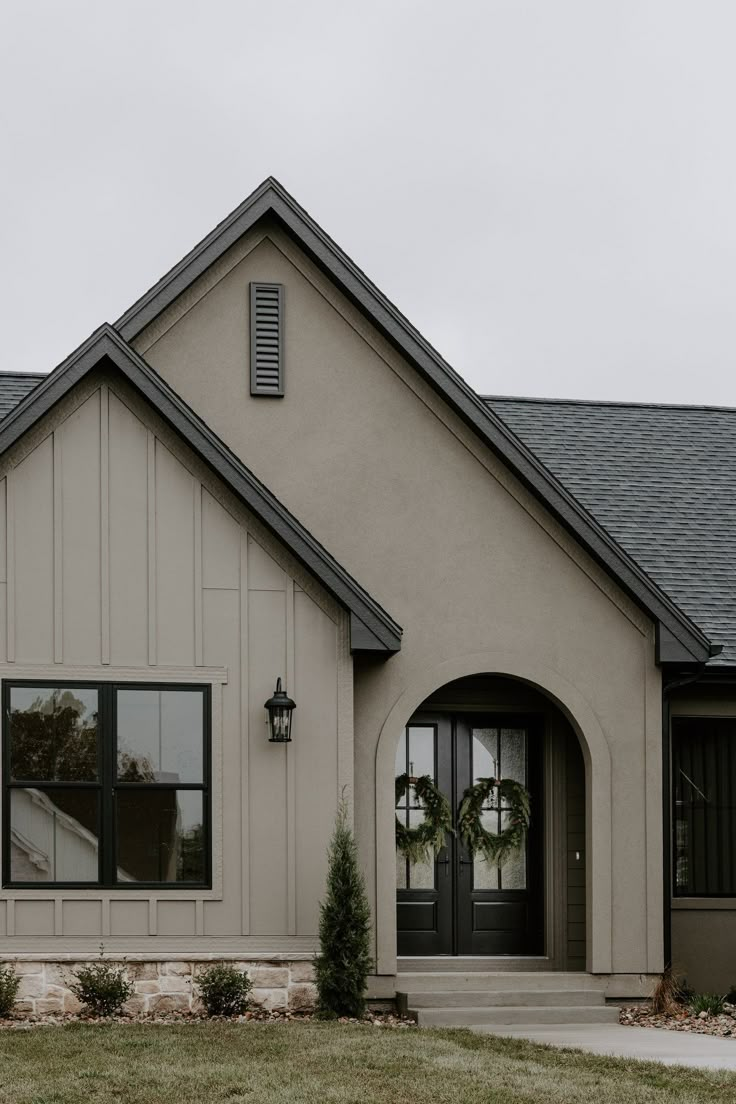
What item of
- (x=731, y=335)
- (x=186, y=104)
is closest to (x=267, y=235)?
(x=186, y=104)

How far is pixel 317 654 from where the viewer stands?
487 inches

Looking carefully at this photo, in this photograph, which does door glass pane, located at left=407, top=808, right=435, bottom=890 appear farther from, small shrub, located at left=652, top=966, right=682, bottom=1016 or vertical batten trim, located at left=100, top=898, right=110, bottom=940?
vertical batten trim, located at left=100, top=898, right=110, bottom=940

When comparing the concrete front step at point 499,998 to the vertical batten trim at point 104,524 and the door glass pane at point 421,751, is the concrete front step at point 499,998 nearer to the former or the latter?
the door glass pane at point 421,751

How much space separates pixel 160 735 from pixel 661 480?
7.43 meters

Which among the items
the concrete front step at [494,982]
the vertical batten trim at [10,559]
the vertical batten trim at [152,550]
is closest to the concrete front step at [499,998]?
the concrete front step at [494,982]

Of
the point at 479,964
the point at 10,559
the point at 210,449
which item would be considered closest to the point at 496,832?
the point at 479,964

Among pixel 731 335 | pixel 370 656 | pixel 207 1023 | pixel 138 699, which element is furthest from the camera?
pixel 731 335

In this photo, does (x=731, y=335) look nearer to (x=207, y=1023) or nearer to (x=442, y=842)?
(x=442, y=842)

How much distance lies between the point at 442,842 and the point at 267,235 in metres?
6.01

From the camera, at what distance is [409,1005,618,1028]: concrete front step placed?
39.4 feet

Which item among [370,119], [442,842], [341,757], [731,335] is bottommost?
[442,842]

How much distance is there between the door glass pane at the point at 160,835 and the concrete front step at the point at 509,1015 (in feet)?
7.37

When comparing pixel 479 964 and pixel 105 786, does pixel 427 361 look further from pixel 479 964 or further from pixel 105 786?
pixel 479 964

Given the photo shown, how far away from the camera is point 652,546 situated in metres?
15.4
